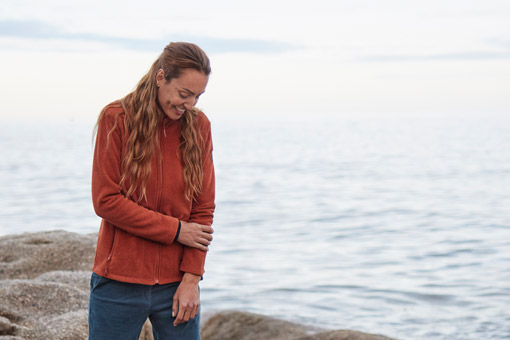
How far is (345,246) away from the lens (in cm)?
1495

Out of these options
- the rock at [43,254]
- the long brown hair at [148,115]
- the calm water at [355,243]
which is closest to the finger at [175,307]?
the long brown hair at [148,115]

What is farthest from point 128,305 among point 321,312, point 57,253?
point 321,312

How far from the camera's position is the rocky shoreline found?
4824 millimetres

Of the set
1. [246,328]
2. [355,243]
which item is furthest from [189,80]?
[355,243]

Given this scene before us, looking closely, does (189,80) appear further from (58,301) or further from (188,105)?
(58,301)

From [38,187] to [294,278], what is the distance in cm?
2004

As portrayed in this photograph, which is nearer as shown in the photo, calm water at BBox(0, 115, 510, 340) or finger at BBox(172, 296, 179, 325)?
finger at BBox(172, 296, 179, 325)

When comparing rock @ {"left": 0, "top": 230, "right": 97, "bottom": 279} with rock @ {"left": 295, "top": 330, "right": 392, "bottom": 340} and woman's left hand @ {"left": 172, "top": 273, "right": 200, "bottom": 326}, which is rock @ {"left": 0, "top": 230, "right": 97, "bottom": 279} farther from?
woman's left hand @ {"left": 172, "top": 273, "right": 200, "bottom": 326}

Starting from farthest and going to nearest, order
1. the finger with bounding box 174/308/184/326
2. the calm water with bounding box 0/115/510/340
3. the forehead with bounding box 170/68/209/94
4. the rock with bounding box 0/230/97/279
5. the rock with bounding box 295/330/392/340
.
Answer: the calm water with bounding box 0/115/510/340 < the rock with bounding box 0/230/97/279 < the rock with bounding box 295/330/392/340 < the finger with bounding box 174/308/184/326 < the forehead with bounding box 170/68/209/94

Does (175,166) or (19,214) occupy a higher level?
(175,166)

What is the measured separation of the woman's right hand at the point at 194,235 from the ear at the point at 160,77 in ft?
2.00

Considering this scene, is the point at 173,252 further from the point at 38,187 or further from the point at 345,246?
the point at 38,187

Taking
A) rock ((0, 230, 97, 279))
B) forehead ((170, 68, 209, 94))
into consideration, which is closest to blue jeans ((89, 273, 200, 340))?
forehead ((170, 68, 209, 94))

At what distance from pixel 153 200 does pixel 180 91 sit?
1.60ft
